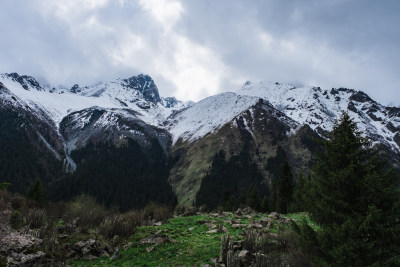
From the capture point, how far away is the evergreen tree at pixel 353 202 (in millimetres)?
10898

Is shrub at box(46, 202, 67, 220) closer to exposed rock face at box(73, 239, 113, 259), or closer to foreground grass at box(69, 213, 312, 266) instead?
exposed rock face at box(73, 239, 113, 259)

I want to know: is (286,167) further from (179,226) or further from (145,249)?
(145,249)

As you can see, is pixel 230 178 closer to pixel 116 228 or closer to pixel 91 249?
pixel 116 228

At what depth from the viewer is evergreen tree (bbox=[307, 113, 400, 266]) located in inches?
429

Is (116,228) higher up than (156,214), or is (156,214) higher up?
(156,214)

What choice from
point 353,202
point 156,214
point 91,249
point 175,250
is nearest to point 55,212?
point 156,214

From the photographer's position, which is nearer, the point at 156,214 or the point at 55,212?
the point at 156,214

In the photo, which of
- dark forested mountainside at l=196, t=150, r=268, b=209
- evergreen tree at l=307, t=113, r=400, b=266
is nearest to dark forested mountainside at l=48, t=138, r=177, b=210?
dark forested mountainside at l=196, t=150, r=268, b=209

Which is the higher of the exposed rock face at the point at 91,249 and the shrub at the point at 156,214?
the shrub at the point at 156,214

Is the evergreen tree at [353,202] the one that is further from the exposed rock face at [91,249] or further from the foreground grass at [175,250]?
the exposed rock face at [91,249]

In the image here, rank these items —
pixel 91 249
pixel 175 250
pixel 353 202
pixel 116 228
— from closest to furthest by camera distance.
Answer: pixel 353 202 → pixel 91 249 → pixel 175 250 → pixel 116 228

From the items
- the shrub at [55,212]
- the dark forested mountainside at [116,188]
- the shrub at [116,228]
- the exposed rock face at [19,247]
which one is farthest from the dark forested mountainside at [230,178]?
the exposed rock face at [19,247]

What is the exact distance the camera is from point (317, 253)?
12531 mm

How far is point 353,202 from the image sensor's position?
12.3 meters
